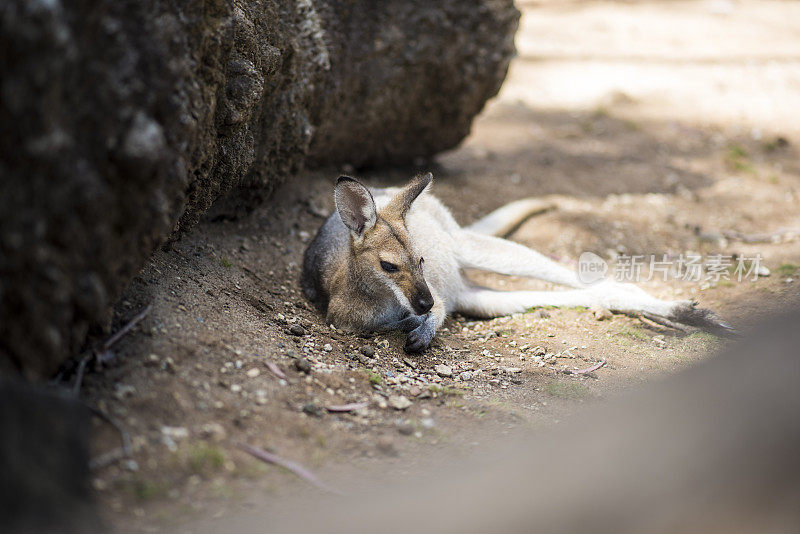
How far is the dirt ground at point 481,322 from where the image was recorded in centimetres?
236

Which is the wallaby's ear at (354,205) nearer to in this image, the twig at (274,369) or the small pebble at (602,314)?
the twig at (274,369)

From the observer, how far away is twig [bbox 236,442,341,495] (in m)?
2.29

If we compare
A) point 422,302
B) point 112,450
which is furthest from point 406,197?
point 112,450

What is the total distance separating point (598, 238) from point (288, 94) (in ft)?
9.28

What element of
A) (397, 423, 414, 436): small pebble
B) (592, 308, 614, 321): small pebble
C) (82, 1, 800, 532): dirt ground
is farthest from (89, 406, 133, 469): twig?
(592, 308, 614, 321): small pebble

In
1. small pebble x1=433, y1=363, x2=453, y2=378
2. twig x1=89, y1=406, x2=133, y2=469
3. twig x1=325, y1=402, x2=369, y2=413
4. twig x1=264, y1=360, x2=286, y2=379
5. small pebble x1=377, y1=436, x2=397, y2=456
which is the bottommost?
small pebble x1=433, y1=363, x2=453, y2=378

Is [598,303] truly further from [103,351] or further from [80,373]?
[80,373]

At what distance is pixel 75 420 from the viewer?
1983 mm

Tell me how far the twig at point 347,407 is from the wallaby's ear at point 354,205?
3.89 ft

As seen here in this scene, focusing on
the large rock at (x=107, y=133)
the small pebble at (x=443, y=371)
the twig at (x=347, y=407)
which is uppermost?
the large rock at (x=107, y=133)

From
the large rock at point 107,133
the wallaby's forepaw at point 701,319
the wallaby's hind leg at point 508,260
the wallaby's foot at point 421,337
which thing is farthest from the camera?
the wallaby's hind leg at point 508,260

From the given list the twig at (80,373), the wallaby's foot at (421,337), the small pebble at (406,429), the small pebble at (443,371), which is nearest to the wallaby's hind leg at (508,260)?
the wallaby's foot at (421,337)

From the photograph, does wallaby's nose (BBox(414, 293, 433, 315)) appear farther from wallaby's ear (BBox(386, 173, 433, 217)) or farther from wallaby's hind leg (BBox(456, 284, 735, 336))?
wallaby's hind leg (BBox(456, 284, 735, 336))

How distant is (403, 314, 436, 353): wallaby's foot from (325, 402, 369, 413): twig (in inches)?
28.2
